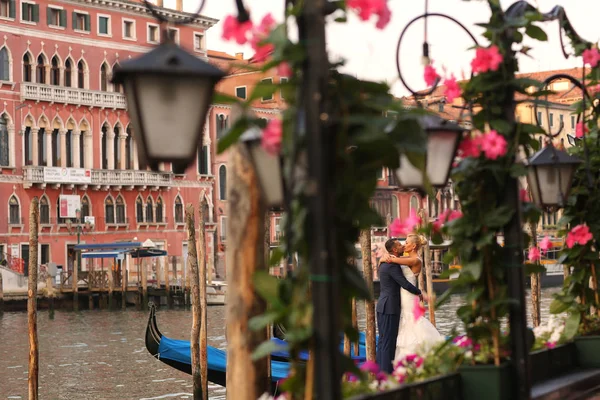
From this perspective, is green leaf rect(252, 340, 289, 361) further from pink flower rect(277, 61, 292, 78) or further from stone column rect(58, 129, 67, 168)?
stone column rect(58, 129, 67, 168)

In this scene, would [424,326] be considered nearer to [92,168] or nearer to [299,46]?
[299,46]

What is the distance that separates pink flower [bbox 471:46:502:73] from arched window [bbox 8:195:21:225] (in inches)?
1088

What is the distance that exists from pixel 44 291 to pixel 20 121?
516 cm

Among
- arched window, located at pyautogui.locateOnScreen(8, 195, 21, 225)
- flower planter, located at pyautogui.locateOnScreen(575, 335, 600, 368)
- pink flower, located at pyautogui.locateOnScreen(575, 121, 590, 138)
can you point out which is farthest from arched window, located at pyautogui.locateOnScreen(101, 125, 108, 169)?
flower planter, located at pyautogui.locateOnScreen(575, 335, 600, 368)

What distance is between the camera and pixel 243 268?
3.72m

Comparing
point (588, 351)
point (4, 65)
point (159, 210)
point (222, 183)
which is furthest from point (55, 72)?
point (588, 351)

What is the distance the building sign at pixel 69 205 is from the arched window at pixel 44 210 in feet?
1.20

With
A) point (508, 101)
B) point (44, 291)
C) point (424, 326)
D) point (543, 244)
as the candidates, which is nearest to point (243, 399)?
point (508, 101)

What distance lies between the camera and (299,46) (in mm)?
2350

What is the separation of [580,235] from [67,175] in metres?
27.2

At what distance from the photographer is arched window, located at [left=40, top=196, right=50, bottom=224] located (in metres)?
31.1

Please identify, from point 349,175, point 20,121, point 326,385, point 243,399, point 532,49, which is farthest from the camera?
point 20,121

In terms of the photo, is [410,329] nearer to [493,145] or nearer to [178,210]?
[493,145]

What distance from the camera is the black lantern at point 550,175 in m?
4.79
